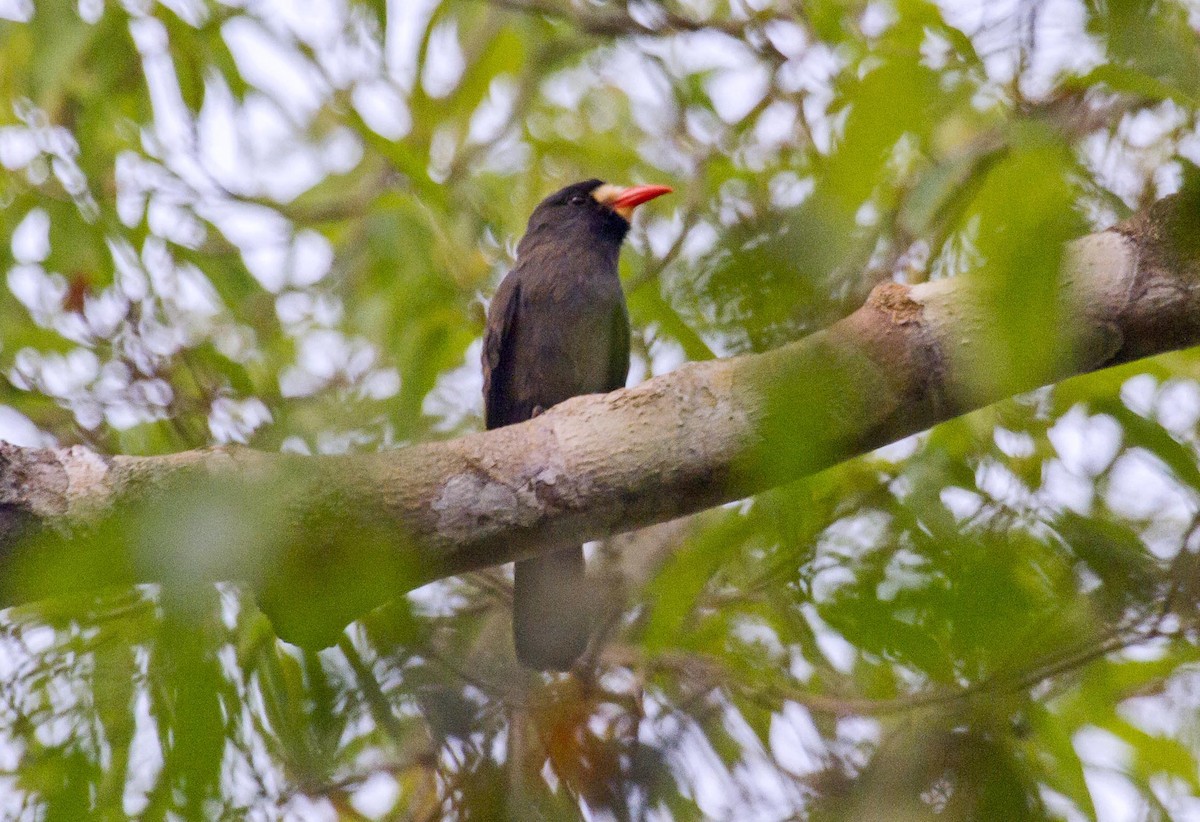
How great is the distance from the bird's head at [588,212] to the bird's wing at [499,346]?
0.31 meters

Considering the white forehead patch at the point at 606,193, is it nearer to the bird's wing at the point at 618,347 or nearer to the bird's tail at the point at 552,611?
the bird's wing at the point at 618,347

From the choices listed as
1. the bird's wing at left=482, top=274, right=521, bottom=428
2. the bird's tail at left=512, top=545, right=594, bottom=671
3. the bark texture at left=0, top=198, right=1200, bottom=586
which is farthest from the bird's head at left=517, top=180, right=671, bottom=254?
the bark texture at left=0, top=198, right=1200, bottom=586

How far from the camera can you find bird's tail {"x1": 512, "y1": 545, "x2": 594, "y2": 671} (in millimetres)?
2893

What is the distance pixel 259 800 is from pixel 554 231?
3187mm

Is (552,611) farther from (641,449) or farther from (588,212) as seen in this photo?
(588,212)

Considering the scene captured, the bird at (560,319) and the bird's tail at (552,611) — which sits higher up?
the bird at (560,319)

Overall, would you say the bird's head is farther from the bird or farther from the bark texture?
the bark texture

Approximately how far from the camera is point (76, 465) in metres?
2.03

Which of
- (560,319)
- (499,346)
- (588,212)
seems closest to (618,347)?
(560,319)

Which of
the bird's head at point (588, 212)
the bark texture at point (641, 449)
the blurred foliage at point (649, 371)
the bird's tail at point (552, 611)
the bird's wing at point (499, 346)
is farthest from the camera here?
Result: the bird's head at point (588, 212)

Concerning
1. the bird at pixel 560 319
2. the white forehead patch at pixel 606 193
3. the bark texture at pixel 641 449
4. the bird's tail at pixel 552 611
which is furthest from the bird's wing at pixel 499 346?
the bark texture at pixel 641 449

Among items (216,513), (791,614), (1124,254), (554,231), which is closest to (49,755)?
(216,513)

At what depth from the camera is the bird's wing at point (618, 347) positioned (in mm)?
4066

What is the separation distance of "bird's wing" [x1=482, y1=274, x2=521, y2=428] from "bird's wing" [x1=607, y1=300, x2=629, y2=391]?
34cm
